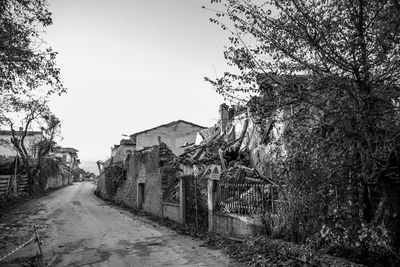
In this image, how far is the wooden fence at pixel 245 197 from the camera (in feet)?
27.1

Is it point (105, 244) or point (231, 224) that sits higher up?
point (231, 224)

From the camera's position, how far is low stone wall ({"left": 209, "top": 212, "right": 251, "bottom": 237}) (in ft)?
28.5

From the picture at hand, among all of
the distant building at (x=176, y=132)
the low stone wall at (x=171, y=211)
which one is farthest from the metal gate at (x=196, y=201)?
the distant building at (x=176, y=132)

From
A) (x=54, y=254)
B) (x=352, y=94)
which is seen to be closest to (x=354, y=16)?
(x=352, y=94)

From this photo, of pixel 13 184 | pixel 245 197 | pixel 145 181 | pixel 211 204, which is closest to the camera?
pixel 245 197

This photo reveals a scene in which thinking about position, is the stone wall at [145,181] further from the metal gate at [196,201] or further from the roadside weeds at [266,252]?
the roadside weeds at [266,252]

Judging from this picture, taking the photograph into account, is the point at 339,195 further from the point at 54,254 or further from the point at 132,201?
the point at 132,201

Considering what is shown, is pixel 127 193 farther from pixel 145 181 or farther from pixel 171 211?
pixel 171 211

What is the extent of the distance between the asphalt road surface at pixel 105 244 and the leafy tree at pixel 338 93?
10.7ft

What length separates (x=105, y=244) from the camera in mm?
9266

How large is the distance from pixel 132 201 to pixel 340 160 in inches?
629

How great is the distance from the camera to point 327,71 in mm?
5145

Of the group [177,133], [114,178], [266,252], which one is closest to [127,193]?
[114,178]

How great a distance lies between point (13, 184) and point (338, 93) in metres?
24.3
